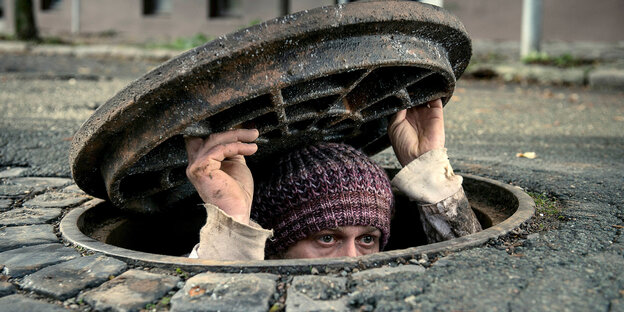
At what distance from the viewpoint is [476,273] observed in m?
1.78

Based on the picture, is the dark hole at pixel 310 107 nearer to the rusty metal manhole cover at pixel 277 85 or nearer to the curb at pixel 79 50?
the rusty metal manhole cover at pixel 277 85

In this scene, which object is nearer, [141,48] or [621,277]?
[621,277]

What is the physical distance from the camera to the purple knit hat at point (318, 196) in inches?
97.5

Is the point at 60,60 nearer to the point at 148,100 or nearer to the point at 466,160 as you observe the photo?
the point at 466,160

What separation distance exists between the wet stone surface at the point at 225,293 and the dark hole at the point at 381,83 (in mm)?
834

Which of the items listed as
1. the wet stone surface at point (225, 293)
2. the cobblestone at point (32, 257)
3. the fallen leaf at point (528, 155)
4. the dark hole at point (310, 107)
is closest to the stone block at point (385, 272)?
the wet stone surface at point (225, 293)

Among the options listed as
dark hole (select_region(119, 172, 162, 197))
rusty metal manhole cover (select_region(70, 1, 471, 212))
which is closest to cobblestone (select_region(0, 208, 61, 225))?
rusty metal manhole cover (select_region(70, 1, 471, 212))

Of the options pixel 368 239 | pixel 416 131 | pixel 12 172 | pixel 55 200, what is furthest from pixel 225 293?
pixel 12 172

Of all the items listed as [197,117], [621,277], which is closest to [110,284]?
[197,117]

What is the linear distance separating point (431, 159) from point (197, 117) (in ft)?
3.96

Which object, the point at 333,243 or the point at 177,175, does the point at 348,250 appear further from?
the point at 177,175

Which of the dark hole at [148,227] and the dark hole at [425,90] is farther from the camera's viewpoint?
the dark hole at [148,227]

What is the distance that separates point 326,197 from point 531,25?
7.51 m

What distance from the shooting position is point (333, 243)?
101 inches
